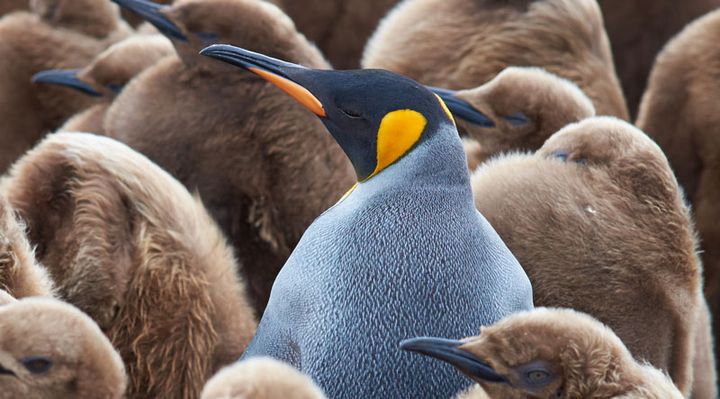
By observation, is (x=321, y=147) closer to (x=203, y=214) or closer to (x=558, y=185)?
(x=203, y=214)

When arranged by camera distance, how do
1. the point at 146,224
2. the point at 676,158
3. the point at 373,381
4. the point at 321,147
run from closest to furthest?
the point at 373,381 → the point at 146,224 → the point at 321,147 → the point at 676,158

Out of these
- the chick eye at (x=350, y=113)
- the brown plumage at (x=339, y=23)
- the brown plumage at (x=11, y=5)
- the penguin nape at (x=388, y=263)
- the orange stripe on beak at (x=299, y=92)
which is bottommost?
the brown plumage at (x=11, y=5)

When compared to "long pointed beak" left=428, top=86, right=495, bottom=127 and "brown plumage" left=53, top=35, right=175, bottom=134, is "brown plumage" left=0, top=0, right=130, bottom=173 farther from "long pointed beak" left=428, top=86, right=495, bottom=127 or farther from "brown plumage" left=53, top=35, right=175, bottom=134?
"long pointed beak" left=428, top=86, right=495, bottom=127

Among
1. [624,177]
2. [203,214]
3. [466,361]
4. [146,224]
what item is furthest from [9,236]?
[624,177]

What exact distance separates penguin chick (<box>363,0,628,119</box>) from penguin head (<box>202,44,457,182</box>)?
3.64 feet

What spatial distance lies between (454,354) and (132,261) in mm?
716

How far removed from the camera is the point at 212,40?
2.96m

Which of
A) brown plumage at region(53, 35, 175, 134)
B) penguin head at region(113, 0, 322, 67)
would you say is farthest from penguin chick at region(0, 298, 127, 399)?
brown plumage at region(53, 35, 175, 134)

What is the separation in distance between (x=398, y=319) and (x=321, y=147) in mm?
849

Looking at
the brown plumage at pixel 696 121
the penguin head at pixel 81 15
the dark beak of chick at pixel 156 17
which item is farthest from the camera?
the penguin head at pixel 81 15

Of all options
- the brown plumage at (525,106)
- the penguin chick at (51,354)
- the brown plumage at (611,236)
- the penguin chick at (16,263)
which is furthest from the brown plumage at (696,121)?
the penguin chick at (51,354)

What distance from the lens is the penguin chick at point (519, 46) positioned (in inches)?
130

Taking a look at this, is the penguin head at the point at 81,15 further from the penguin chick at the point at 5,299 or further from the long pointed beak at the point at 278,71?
the penguin chick at the point at 5,299

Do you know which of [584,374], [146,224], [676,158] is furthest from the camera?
[676,158]
